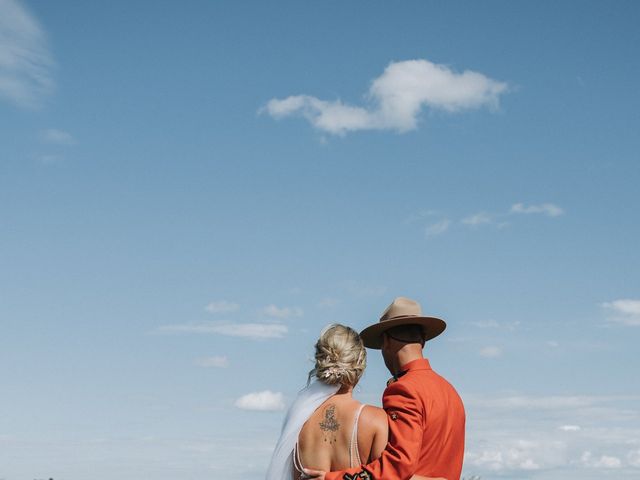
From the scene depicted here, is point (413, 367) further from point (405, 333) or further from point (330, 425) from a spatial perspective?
point (330, 425)

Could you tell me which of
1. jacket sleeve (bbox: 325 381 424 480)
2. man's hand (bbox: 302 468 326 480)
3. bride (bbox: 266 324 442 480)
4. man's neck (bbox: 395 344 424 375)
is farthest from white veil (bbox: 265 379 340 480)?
man's neck (bbox: 395 344 424 375)

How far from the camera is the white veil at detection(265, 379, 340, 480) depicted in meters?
9.49

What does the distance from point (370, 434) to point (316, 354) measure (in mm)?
862

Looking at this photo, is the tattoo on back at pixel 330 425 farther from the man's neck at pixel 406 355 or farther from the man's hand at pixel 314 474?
the man's neck at pixel 406 355

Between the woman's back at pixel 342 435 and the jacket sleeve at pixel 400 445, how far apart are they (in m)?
0.10

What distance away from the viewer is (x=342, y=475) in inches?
358

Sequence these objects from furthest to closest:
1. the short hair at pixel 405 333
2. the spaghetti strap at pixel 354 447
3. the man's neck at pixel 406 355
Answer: the short hair at pixel 405 333
the man's neck at pixel 406 355
the spaghetti strap at pixel 354 447

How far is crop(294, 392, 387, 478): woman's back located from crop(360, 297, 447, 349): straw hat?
2.66ft

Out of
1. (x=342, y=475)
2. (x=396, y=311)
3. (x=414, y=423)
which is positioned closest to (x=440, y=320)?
(x=396, y=311)

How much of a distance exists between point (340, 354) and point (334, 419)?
59 cm

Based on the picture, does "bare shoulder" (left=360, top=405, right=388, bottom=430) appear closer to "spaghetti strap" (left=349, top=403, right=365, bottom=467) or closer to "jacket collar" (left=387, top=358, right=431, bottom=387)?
"spaghetti strap" (left=349, top=403, right=365, bottom=467)

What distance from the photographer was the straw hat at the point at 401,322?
32.5ft

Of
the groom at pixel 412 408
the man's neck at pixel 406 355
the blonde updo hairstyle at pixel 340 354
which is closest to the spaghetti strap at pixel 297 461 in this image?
the groom at pixel 412 408

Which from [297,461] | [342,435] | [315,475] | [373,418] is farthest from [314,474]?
[373,418]
